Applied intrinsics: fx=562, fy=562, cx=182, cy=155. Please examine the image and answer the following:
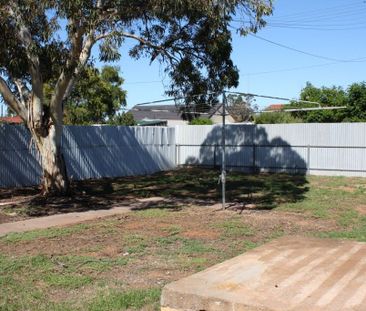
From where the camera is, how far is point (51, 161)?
50.1 ft

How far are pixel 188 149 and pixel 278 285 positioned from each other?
24.3m

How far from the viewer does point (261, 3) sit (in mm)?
13273

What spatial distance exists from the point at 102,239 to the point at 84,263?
1876mm

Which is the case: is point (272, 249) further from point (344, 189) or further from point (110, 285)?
point (344, 189)

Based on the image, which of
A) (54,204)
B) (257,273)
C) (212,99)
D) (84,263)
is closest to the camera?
(257,273)

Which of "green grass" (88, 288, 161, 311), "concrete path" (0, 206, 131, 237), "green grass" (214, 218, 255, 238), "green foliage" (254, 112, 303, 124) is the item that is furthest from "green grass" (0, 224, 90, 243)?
"green foliage" (254, 112, 303, 124)

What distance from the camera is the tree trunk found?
15188 millimetres

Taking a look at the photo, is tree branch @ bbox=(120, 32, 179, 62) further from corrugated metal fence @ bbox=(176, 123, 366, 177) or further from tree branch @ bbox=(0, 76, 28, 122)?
corrugated metal fence @ bbox=(176, 123, 366, 177)

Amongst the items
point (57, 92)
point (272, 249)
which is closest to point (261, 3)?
point (57, 92)

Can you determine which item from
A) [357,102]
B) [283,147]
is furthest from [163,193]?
[357,102]

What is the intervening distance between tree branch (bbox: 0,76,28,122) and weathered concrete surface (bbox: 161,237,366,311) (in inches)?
389

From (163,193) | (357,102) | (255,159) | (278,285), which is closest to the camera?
(278,285)

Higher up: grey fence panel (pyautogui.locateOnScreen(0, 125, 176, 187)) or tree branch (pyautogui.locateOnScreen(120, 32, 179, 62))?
tree branch (pyautogui.locateOnScreen(120, 32, 179, 62))

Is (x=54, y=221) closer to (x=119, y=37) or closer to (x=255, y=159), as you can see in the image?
(x=119, y=37)
